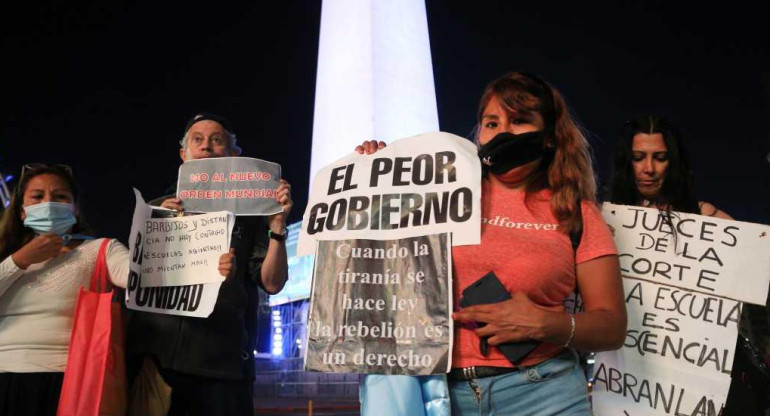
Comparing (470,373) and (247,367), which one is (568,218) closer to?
(470,373)

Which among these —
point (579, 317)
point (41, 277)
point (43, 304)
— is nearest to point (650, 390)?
point (579, 317)

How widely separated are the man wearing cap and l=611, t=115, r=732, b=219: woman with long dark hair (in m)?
2.13

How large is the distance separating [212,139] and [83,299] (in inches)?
49.2

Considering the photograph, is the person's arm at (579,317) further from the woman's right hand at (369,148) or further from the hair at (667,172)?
the hair at (667,172)

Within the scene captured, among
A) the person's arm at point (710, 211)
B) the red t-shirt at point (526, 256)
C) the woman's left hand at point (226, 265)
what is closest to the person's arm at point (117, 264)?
the woman's left hand at point (226, 265)

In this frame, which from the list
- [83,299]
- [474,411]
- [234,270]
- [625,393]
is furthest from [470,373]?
[83,299]

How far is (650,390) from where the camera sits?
3.42 m

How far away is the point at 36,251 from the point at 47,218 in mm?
291

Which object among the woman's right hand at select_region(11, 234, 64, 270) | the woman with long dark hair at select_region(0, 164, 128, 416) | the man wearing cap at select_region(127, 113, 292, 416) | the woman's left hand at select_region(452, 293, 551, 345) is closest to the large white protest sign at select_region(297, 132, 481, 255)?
the woman's left hand at select_region(452, 293, 551, 345)

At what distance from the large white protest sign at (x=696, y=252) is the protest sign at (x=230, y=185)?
195cm

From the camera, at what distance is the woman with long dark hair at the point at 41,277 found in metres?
3.89

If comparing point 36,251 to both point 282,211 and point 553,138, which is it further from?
point 553,138

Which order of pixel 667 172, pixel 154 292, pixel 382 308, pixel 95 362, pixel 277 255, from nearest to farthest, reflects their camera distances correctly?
1. pixel 382 308
2. pixel 95 362
3. pixel 154 292
4. pixel 277 255
5. pixel 667 172

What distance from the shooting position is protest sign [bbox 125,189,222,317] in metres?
3.80
